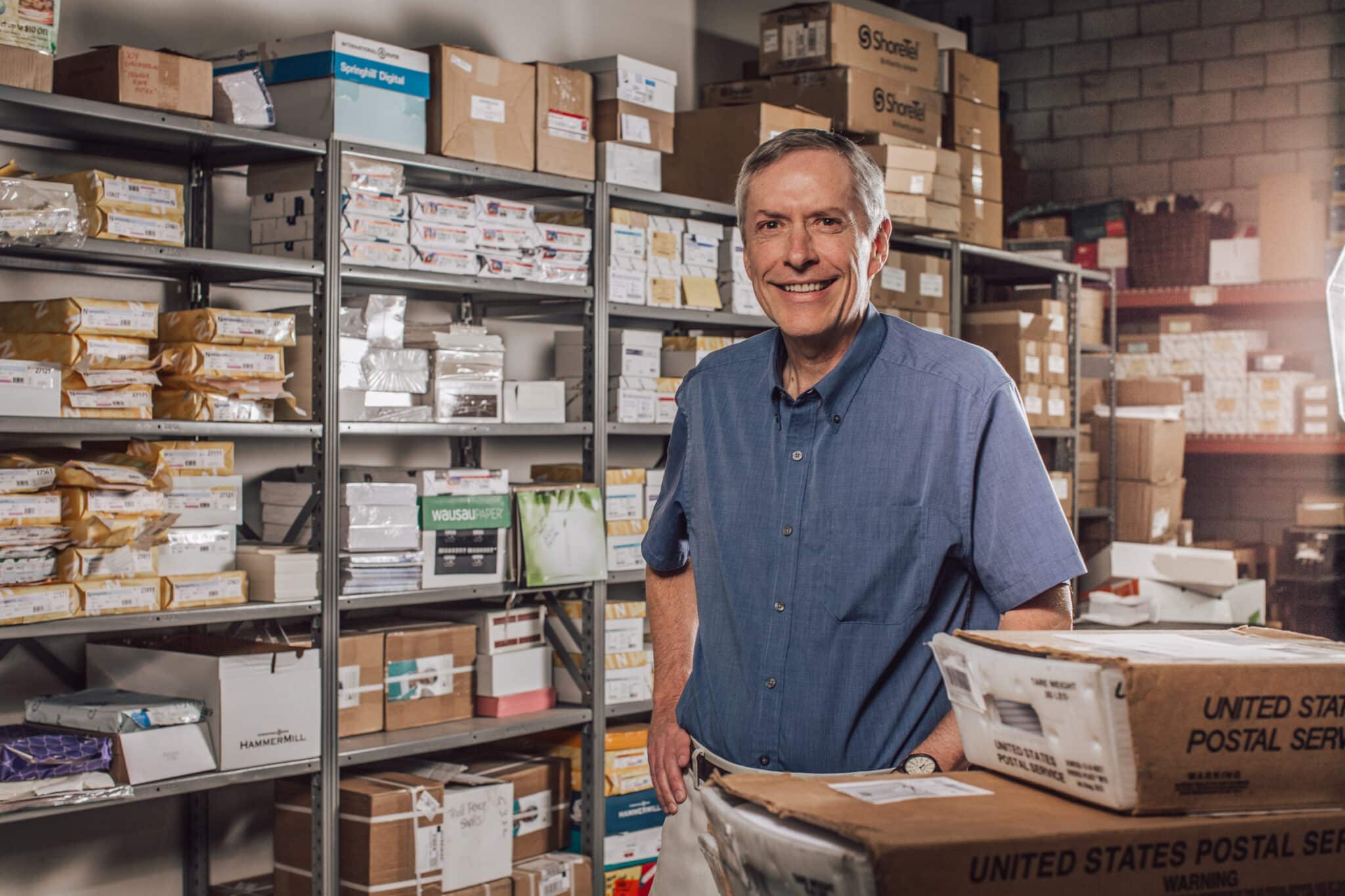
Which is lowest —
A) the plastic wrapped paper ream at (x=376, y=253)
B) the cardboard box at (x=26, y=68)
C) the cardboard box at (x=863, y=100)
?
the plastic wrapped paper ream at (x=376, y=253)

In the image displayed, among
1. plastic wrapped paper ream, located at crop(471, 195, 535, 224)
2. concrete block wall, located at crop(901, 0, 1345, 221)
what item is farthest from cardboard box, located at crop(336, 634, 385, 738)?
concrete block wall, located at crop(901, 0, 1345, 221)

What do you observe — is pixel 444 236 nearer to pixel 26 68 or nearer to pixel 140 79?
pixel 140 79

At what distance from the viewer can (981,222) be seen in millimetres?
5426

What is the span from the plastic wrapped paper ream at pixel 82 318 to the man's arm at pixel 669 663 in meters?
1.52

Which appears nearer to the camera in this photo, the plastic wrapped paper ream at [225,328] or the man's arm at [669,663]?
the man's arm at [669,663]

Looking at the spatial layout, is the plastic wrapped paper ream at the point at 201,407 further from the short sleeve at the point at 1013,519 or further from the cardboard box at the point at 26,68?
the short sleeve at the point at 1013,519

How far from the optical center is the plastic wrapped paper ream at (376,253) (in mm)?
3508

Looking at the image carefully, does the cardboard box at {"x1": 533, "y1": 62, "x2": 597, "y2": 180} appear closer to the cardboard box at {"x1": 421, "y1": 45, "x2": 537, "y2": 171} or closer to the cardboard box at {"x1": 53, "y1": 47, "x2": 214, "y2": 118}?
the cardboard box at {"x1": 421, "y1": 45, "x2": 537, "y2": 171}

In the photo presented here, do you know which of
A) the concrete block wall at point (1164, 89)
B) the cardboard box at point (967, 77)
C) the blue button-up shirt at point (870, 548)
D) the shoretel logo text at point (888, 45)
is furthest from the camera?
the concrete block wall at point (1164, 89)

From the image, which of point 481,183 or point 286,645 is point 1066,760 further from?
point 481,183

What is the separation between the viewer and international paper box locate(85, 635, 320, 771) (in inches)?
128

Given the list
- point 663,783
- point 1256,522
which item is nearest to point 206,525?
point 663,783

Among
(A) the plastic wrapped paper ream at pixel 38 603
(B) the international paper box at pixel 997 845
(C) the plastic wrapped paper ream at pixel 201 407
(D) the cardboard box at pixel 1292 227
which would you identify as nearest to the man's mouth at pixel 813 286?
(B) the international paper box at pixel 997 845

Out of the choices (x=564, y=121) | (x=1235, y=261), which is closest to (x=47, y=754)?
(x=564, y=121)
